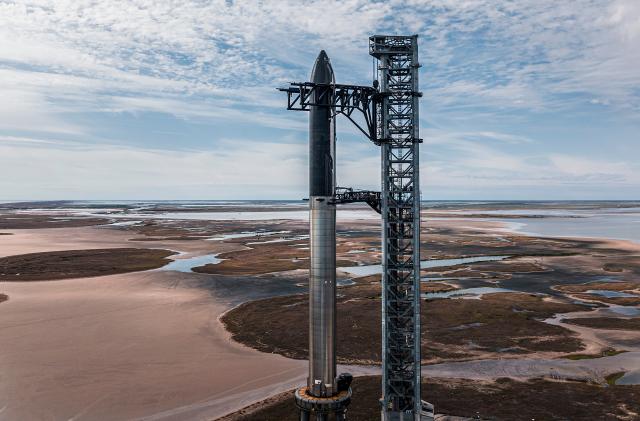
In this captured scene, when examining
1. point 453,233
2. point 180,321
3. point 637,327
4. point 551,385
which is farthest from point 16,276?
point 453,233

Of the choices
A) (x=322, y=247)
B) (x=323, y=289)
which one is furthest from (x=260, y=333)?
(x=322, y=247)

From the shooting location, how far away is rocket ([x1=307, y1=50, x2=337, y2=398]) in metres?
22.9

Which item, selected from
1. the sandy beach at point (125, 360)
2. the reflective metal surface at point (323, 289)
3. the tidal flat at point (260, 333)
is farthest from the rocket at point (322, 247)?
the sandy beach at point (125, 360)

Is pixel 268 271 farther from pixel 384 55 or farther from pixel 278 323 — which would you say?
pixel 384 55

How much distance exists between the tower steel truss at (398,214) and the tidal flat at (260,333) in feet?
31.7

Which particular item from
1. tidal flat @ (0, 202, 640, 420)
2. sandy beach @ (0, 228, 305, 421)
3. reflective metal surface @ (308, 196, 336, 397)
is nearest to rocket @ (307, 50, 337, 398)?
reflective metal surface @ (308, 196, 336, 397)

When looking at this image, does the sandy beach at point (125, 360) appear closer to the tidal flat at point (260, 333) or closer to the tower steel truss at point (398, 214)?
the tidal flat at point (260, 333)

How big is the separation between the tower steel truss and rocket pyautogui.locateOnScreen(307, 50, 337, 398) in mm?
2652

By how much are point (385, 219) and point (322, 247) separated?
11.5 feet

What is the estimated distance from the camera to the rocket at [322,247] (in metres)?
22.9

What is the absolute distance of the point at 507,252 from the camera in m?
108

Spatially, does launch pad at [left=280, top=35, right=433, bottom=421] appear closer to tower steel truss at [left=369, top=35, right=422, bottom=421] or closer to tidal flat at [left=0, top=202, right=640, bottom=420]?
tower steel truss at [left=369, top=35, right=422, bottom=421]

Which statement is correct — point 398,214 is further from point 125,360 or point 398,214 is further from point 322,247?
point 125,360

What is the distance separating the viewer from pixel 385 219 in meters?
21.9
